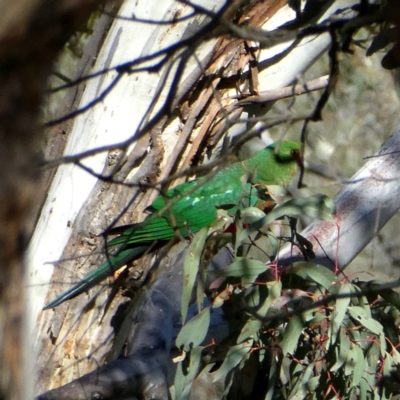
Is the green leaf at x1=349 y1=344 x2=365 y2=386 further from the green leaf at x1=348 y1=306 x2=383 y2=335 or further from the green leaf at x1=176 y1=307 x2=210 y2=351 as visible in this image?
the green leaf at x1=176 y1=307 x2=210 y2=351

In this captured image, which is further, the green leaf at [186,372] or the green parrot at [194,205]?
the green parrot at [194,205]

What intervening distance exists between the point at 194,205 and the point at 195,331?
60.2 inches

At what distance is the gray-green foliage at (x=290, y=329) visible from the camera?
2139 mm

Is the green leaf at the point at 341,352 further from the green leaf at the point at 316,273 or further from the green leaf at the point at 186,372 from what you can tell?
the green leaf at the point at 186,372

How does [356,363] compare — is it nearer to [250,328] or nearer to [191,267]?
[250,328]

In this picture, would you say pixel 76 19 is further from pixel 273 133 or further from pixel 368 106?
pixel 368 106

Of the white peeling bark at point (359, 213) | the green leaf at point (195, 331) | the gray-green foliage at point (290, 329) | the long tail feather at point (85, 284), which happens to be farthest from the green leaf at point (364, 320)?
the long tail feather at point (85, 284)

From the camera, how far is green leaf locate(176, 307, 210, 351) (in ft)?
6.92

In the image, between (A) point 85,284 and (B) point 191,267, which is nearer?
(B) point 191,267

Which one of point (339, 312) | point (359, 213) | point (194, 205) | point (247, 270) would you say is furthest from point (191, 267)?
point (194, 205)

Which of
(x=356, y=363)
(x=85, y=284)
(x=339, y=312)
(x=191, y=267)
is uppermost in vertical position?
(x=85, y=284)

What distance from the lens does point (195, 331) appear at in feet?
6.95

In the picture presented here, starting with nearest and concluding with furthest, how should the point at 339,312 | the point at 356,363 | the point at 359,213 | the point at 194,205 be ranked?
the point at 339,312 < the point at 356,363 < the point at 359,213 < the point at 194,205

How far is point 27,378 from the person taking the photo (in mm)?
920
